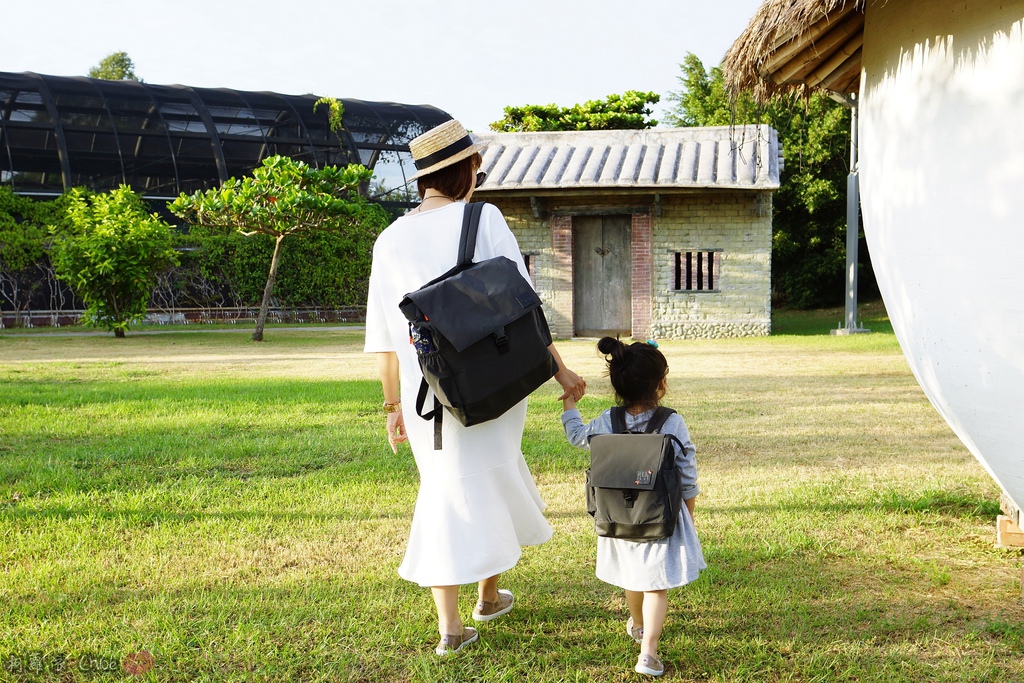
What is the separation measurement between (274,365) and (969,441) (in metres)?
10.0

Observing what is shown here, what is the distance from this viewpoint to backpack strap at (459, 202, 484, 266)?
2682mm

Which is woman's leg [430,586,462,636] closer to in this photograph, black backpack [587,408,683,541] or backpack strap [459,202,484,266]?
black backpack [587,408,683,541]

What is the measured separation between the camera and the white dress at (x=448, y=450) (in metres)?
2.70

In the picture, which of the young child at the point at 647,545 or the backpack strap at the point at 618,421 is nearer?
the young child at the point at 647,545

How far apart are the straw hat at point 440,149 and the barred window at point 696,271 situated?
47.5 ft

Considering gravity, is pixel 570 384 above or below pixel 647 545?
above

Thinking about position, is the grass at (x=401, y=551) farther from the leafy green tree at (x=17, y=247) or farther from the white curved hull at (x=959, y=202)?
the leafy green tree at (x=17, y=247)

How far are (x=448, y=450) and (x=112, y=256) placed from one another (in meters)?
15.8

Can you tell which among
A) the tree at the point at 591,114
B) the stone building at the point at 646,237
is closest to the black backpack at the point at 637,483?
the stone building at the point at 646,237

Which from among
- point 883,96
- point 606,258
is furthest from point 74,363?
point 883,96

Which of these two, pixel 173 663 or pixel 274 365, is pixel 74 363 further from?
pixel 173 663

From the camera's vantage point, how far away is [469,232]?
107 inches

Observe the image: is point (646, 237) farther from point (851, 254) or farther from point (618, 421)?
point (618, 421)

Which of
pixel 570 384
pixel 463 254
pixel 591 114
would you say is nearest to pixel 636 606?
pixel 570 384
